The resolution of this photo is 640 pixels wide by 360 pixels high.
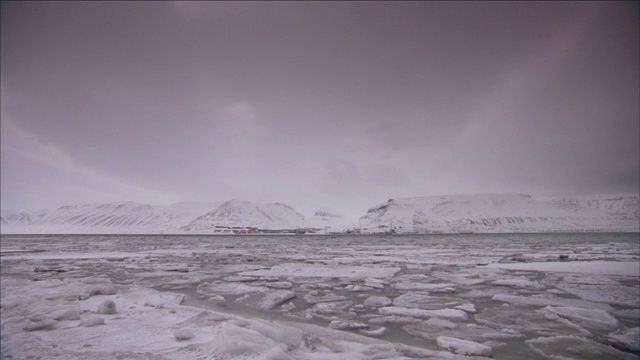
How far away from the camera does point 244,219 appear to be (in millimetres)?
148750

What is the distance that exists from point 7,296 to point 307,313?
618 cm

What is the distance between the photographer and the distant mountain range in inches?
4491

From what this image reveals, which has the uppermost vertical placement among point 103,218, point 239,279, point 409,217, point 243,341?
point 103,218

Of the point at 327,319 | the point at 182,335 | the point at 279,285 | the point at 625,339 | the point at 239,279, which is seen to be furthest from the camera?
the point at 239,279

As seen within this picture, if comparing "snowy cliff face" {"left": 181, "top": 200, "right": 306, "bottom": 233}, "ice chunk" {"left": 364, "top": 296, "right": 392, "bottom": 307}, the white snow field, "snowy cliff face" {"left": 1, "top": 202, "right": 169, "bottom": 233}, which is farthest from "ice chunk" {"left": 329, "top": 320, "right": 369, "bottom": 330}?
"snowy cliff face" {"left": 1, "top": 202, "right": 169, "bottom": 233}

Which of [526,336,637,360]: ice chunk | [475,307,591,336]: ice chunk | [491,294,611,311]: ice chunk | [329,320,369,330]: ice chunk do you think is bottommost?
[491,294,611,311]: ice chunk

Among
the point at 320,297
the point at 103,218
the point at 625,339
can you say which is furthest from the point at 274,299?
the point at 103,218

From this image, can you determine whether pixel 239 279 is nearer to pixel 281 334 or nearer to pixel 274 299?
pixel 274 299

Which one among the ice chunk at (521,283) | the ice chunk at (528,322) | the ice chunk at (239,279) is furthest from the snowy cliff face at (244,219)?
the ice chunk at (528,322)

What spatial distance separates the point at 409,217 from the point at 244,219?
7782cm

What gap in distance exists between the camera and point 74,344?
10.9 ft

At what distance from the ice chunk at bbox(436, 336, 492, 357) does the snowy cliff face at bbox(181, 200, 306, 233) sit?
11893 centimetres

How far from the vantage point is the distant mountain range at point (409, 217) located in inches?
4491

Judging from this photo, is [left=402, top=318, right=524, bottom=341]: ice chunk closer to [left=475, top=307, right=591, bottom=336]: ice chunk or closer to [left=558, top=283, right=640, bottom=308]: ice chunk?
[left=475, top=307, right=591, bottom=336]: ice chunk
